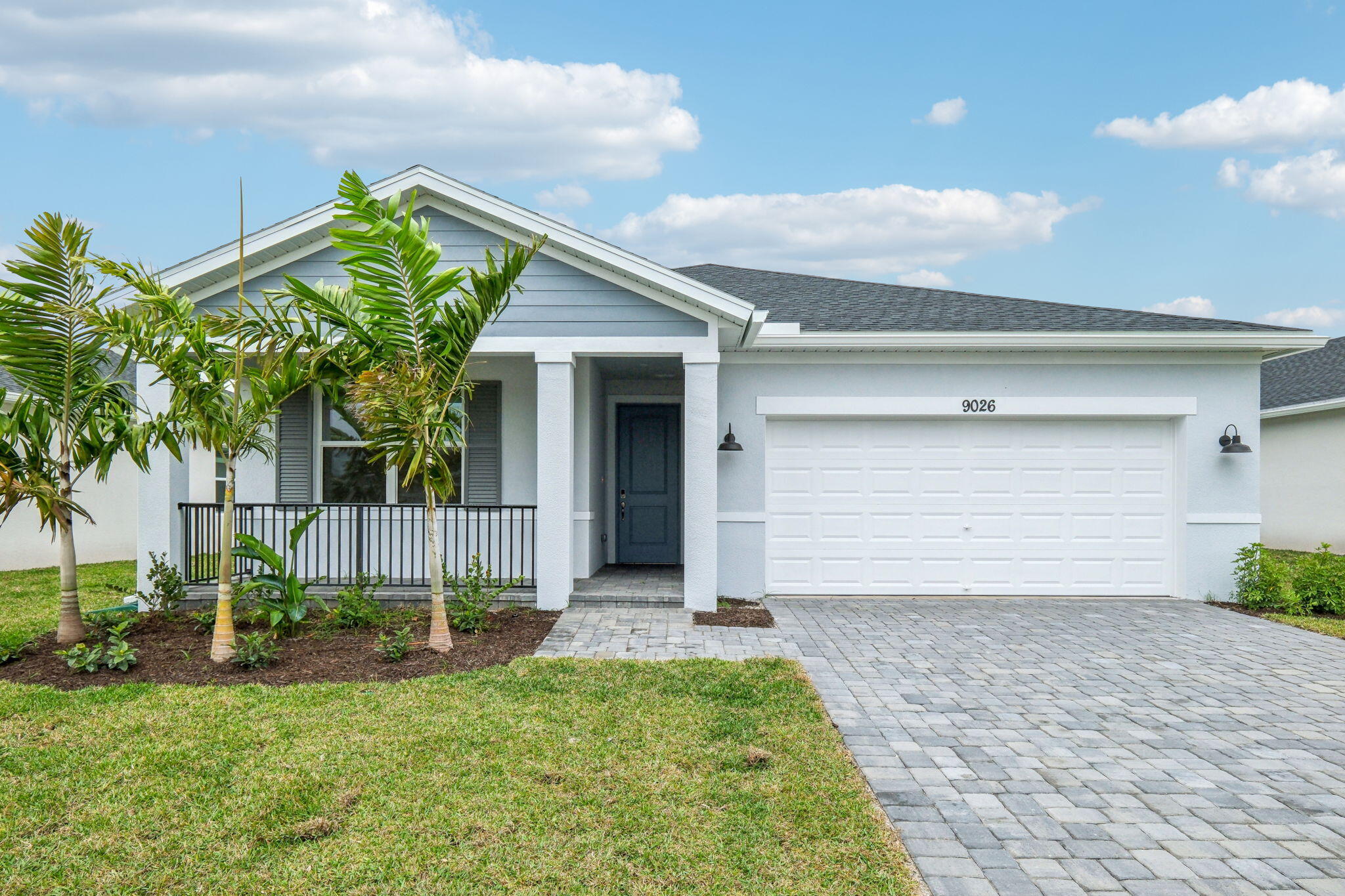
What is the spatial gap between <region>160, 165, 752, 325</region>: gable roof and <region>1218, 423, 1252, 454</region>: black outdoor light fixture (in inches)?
242

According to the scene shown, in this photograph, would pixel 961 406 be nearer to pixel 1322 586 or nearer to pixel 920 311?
pixel 920 311

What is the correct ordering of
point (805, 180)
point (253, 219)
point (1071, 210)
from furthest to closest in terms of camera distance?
point (1071, 210), point (805, 180), point (253, 219)

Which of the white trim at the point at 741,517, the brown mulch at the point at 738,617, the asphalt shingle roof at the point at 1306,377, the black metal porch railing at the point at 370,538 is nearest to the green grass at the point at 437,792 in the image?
the brown mulch at the point at 738,617

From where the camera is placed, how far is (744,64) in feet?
46.3

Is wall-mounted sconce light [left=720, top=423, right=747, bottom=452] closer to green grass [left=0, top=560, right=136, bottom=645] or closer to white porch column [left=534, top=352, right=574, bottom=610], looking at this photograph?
white porch column [left=534, top=352, right=574, bottom=610]

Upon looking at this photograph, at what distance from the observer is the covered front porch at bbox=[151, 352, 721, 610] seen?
8086 millimetres

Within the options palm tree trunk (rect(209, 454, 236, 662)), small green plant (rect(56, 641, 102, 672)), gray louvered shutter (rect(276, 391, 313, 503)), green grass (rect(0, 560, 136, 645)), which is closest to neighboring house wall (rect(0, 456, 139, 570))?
green grass (rect(0, 560, 136, 645))

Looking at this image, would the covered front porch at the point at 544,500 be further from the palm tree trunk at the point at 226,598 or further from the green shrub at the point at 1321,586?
the green shrub at the point at 1321,586

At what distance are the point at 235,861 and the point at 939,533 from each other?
802 cm

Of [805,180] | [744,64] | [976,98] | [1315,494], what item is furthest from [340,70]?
[1315,494]

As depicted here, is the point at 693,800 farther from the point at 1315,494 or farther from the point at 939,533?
the point at 1315,494

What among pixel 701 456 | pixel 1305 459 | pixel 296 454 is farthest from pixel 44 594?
pixel 1305 459

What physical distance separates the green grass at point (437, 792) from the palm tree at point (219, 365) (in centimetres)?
145

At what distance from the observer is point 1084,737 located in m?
4.52
